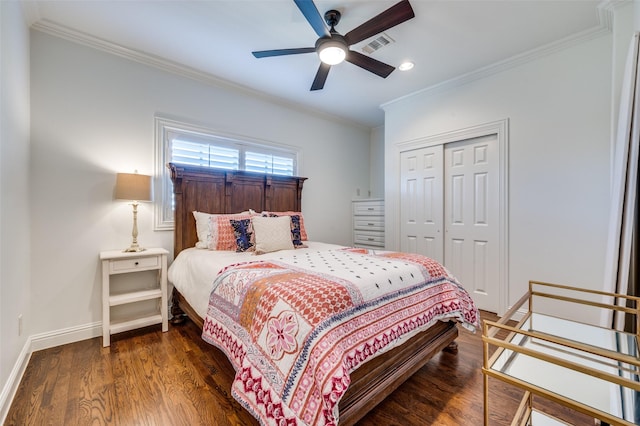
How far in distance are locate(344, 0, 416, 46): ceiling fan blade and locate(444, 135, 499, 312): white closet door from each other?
196 cm

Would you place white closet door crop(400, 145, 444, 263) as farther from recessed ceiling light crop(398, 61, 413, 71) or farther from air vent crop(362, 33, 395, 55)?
air vent crop(362, 33, 395, 55)

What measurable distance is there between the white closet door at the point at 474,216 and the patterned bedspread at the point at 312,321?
4.28 ft

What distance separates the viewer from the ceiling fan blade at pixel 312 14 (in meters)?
1.63

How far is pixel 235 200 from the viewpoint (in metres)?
3.28

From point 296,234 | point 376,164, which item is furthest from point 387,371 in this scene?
point 376,164

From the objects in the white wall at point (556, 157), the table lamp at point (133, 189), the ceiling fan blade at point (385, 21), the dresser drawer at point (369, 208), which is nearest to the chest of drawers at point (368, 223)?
the dresser drawer at point (369, 208)

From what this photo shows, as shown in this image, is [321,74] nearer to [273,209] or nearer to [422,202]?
[273,209]

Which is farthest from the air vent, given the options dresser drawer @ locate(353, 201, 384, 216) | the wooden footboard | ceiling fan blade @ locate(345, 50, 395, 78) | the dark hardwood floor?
the dark hardwood floor

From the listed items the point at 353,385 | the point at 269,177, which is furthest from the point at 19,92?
the point at 353,385

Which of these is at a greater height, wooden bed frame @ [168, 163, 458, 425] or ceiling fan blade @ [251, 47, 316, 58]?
ceiling fan blade @ [251, 47, 316, 58]

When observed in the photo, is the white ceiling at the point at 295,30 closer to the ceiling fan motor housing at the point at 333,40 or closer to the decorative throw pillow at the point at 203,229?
the ceiling fan motor housing at the point at 333,40

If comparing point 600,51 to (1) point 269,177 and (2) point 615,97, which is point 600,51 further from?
(1) point 269,177

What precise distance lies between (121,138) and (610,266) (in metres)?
3.96

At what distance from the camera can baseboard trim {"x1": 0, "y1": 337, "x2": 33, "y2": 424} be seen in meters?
1.47
